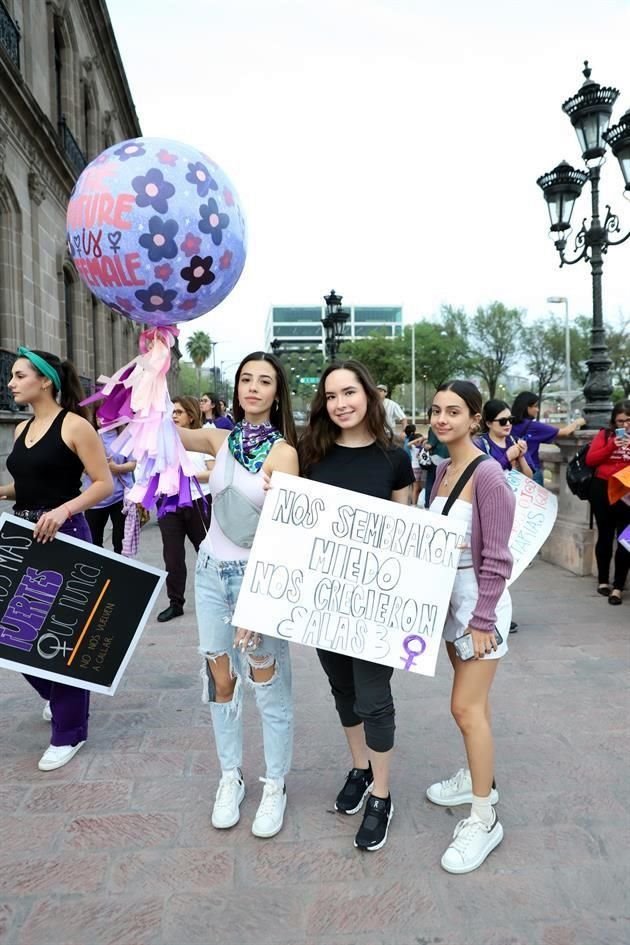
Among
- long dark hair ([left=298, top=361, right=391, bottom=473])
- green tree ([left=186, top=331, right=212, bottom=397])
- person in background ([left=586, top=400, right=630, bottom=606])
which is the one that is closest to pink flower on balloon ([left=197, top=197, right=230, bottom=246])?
long dark hair ([left=298, top=361, right=391, bottom=473])

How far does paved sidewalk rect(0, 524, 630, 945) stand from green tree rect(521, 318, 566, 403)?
176ft

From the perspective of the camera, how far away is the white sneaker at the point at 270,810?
2873mm

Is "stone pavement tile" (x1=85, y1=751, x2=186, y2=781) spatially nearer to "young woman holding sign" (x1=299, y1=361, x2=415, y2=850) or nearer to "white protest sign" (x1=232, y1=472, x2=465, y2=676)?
"young woman holding sign" (x1=299, y1=361, x2=415, y2=850)

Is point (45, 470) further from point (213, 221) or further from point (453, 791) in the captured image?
point (453, 791)

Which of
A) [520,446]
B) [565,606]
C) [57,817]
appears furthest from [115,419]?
[565,606]

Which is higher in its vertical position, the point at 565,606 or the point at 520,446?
the point at 520,446

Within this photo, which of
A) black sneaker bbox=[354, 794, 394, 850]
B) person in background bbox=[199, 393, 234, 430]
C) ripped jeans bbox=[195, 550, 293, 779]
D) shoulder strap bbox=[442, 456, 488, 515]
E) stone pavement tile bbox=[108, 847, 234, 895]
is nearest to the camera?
stone pavement tile bbox=[108, 847, 234, 895]

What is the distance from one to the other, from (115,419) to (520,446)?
11.9 ft

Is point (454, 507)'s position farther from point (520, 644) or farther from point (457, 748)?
point (520, 644)

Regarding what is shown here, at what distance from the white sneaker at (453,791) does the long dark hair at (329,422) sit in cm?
155

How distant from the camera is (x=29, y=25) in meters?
14.5

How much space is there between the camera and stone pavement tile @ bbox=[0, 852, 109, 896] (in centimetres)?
256

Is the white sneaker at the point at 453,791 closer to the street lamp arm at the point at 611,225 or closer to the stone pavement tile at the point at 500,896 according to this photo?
the stone pavement tile at the point at 500,896

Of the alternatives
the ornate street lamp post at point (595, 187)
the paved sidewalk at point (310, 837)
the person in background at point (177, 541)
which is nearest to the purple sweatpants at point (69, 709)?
the paved sidewalk at point (310, 837)
